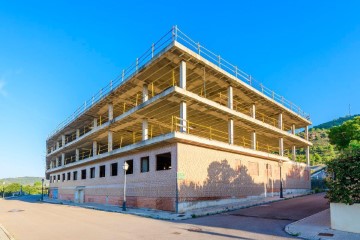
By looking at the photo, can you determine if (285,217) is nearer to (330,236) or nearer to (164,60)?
(330,236)

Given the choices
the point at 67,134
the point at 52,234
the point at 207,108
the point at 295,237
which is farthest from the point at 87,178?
the point at 295,237

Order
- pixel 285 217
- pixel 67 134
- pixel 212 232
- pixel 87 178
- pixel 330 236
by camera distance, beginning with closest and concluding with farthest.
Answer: pixel 330 236, pixel 212 232, pixel 285 217, pixel 87 178, pixel 67 134

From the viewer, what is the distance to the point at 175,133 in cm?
2038

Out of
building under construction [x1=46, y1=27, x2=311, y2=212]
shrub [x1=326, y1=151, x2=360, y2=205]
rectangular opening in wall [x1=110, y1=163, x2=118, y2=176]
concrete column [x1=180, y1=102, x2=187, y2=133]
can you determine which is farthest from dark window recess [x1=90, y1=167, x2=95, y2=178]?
shrub [x1=326, y1=151, x2=360, y2=205]

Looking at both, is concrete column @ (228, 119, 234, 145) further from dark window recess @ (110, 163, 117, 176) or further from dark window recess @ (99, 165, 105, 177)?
dark window recess @ (99, 165, 105, 177)

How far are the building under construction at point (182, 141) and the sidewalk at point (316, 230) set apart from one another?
8791 millimetres

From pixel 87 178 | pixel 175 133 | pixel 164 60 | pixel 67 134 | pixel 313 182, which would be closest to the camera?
pixel 175 133

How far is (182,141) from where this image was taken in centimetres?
2144

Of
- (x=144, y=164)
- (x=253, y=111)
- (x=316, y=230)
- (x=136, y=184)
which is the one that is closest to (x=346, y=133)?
(x=253, y=111)

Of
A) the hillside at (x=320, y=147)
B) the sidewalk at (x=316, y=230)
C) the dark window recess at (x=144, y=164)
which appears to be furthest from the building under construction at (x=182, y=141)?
the hillside at (x=320, y=147)

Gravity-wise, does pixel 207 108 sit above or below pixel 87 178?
above

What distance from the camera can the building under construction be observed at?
72.4ft

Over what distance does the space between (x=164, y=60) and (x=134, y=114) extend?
608 cm

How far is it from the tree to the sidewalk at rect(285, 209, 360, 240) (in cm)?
3492
